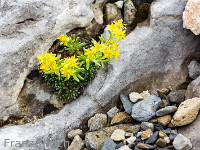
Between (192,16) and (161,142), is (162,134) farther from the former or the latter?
(192,16)

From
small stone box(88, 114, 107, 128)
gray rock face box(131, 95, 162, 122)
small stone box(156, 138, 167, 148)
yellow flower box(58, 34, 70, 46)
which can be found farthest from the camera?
small stone box(88, 114, 107, 128)

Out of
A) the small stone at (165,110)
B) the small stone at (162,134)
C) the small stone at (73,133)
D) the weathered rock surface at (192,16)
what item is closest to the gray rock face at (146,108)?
the small stone at (165,110)

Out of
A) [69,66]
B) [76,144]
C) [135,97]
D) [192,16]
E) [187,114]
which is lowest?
[76,144]

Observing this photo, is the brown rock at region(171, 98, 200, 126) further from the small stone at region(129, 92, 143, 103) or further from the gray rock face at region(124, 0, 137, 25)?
the gray rock face at region(124, 0, 137, 25)

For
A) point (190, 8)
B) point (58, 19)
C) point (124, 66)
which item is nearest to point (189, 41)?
point (190, 8)

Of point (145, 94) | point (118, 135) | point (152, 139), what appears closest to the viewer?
point (152, 139)

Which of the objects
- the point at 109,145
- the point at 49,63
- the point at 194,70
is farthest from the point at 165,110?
the point at 49,63

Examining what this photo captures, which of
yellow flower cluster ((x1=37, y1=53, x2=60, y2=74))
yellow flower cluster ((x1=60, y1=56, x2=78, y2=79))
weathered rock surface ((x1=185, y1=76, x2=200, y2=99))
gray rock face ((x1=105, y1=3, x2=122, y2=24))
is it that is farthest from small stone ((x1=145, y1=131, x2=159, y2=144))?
gray rock face ((x1=105, y1=3, x2=122, y2=24))
